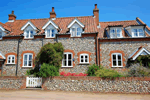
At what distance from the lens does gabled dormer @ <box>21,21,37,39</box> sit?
19892mm

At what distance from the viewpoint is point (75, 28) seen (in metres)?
19.1

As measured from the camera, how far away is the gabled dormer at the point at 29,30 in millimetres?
19892

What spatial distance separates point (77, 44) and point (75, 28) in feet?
8.31

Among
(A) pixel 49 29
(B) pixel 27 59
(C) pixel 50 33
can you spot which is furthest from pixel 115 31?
(B) pixel 27 59

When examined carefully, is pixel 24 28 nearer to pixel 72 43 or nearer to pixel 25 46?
pixel 25 46

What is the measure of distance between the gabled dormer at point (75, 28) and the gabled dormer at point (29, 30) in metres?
5.70

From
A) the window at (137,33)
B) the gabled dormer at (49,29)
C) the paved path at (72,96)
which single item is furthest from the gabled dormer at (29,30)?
the window at (137,33)

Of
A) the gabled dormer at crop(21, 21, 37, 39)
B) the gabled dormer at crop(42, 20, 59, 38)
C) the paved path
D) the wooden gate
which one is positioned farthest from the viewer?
the gabled dormer at crop(21, 21, 37, 39)

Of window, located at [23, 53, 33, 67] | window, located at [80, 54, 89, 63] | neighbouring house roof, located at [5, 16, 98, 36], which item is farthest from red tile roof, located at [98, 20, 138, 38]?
window, located at [23, 53, 33, 67]

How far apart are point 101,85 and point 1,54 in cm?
1586

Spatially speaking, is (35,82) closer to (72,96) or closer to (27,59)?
(72,96)

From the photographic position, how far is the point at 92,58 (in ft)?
58.8

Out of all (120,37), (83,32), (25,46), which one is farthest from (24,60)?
(120,37)

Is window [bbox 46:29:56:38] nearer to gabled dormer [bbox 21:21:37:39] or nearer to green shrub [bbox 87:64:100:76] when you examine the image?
gabled dormer [bbox 21:21:37:39]
